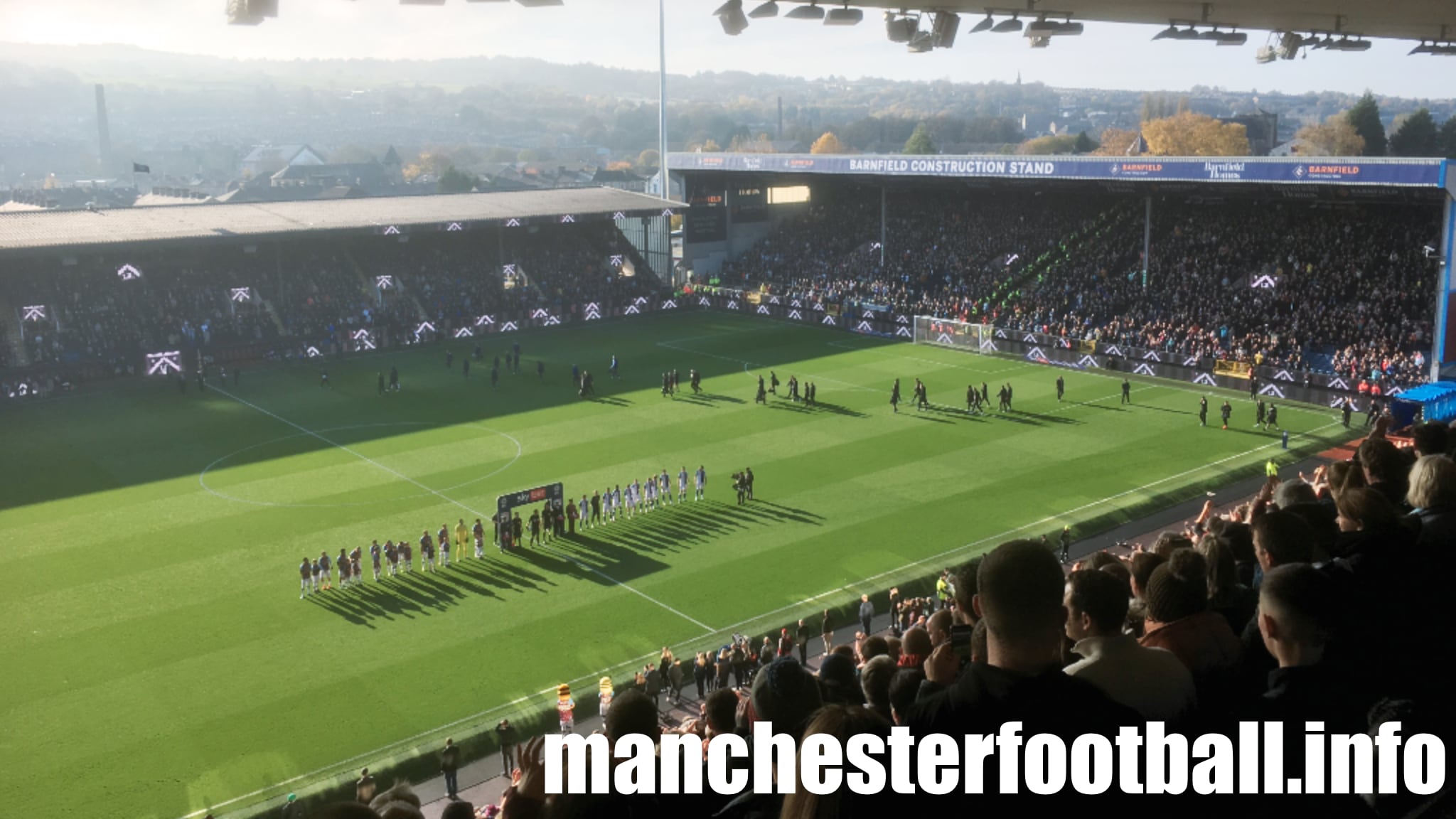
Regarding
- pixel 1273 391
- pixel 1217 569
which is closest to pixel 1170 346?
pixel 1273 391

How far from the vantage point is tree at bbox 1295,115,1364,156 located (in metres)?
91.2

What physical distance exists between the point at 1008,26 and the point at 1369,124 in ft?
288

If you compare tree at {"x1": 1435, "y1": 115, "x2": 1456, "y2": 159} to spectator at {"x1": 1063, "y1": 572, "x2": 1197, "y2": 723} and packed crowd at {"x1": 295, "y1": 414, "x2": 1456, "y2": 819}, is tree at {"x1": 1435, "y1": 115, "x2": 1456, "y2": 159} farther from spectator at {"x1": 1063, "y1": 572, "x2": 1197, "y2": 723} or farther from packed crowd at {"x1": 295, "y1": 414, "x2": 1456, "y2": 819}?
spectator at {"x1": 1063, "y1": 572, "x2": 1197, "y2": 723}

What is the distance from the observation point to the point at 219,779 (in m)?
18.9

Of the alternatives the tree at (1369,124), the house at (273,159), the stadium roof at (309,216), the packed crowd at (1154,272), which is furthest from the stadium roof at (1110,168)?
the house at (273,159)

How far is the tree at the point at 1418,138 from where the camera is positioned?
90.8 m

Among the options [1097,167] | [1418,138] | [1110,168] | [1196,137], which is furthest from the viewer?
[1196,137]

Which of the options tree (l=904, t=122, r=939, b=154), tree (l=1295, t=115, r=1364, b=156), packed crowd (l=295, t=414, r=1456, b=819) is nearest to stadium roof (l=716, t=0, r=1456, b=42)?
packed crowd (l=295, t=414, r=1456, b=819)

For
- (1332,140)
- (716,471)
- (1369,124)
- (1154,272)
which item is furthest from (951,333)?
(1332,140)

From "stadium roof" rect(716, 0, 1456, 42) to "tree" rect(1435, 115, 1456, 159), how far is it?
269ft

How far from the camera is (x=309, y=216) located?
61812 mm

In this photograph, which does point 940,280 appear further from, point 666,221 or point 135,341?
point 135,341

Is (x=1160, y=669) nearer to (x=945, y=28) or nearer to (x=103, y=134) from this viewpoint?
(x=945, y=28)

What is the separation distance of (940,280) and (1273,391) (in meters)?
23.9
